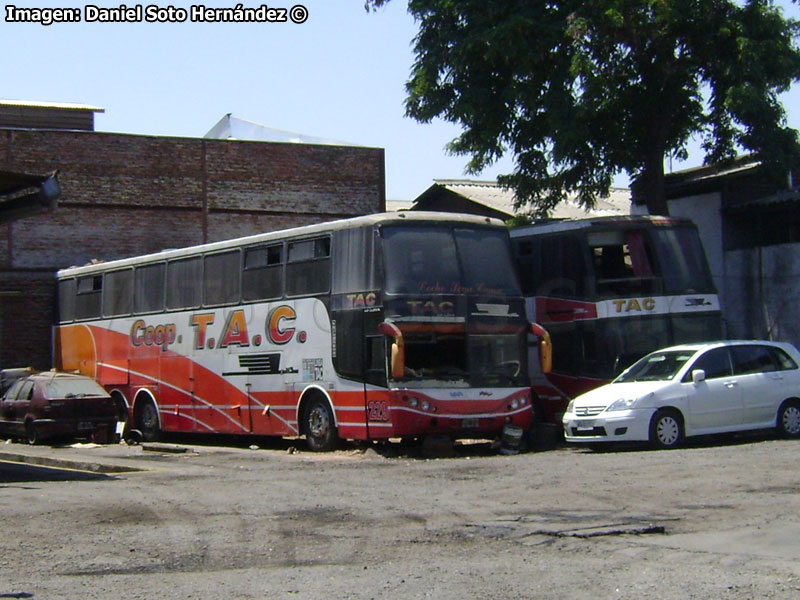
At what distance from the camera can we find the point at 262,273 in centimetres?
2214

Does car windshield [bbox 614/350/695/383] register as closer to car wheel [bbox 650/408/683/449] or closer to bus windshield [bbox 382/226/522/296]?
car wheel [bbox 650/408/683/449]

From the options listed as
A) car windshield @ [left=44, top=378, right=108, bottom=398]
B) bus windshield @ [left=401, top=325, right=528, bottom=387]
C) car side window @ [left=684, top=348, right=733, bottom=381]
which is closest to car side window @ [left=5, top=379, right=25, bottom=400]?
car windshield @ [left=44, top=378, right=108, bottom=398]

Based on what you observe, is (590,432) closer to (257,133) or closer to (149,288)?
(149,288)

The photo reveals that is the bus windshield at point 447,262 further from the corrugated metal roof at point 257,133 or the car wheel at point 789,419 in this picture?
the corrugated metal roof at point 257,133

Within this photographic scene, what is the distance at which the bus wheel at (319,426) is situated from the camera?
2031 centimetres

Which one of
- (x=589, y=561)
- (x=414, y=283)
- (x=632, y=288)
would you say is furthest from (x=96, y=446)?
(x=589, y=561)

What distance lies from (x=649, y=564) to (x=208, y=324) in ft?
52.7

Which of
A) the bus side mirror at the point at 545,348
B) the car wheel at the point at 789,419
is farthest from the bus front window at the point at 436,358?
the car wheel at the point at 789,419

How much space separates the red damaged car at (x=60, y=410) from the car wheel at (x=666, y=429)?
A: 41.1 ft

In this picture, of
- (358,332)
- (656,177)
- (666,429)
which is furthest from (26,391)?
(656,177)

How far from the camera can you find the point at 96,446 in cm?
2516

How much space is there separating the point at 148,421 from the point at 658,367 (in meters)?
12.3

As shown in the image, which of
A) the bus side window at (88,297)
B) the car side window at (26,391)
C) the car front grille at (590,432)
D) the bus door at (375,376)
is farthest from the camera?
the bus side window at (88,297)

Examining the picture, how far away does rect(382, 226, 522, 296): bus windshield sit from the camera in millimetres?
19094
